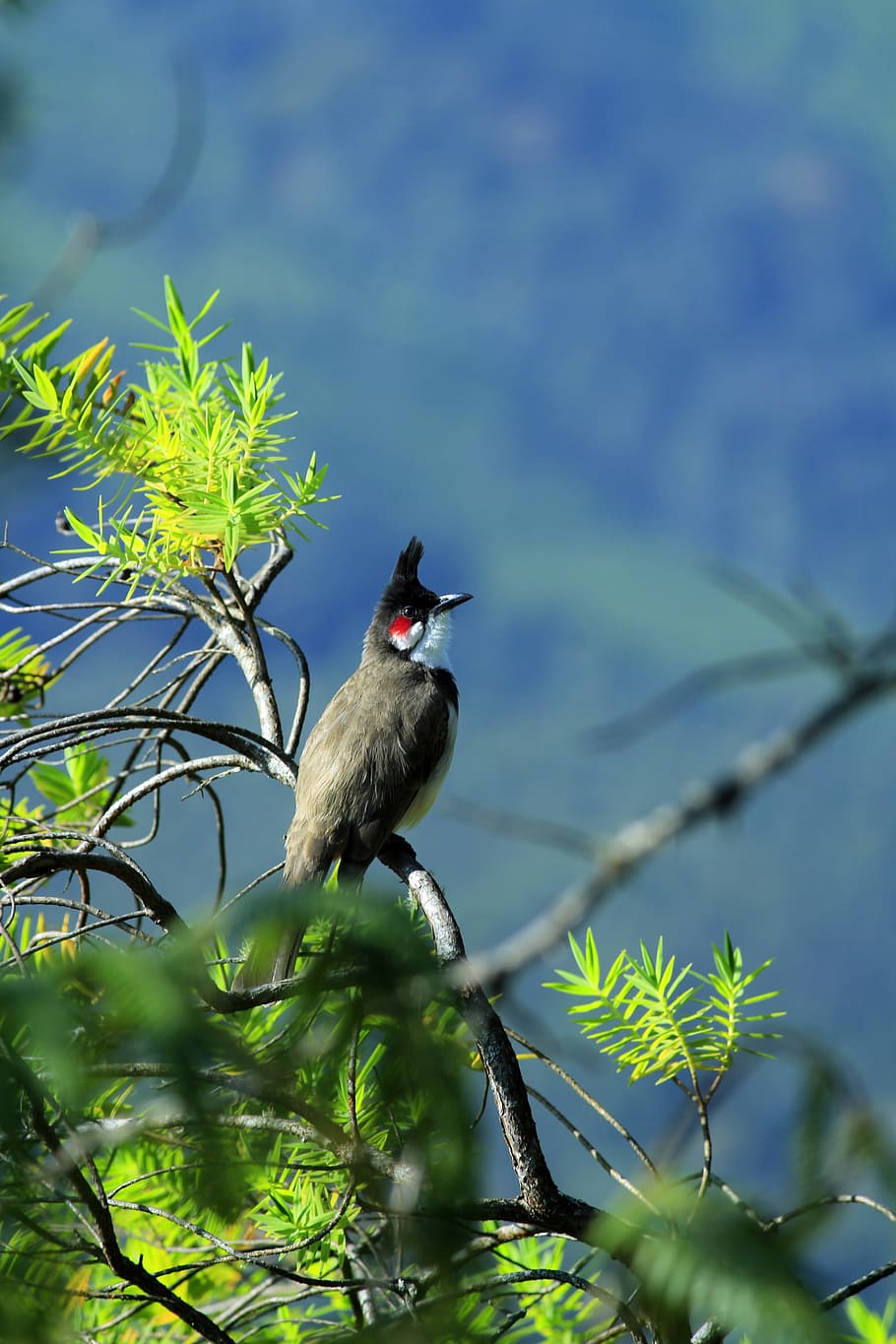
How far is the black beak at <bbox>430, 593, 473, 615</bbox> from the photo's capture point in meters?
1.92

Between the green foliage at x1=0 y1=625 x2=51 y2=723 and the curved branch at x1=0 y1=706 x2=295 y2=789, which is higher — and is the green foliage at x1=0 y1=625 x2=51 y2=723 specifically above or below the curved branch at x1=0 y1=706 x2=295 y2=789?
above

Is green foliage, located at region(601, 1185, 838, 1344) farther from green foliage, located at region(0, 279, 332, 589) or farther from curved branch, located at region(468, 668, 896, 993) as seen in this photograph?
green foliage, located at region(0, 279, 332, 589)

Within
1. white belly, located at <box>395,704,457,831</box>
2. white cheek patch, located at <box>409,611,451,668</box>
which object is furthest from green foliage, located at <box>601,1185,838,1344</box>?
white cheek patch, located at <box>409,611,451,668</box>

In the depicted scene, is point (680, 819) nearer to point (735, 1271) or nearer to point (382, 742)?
point (735, 1271)

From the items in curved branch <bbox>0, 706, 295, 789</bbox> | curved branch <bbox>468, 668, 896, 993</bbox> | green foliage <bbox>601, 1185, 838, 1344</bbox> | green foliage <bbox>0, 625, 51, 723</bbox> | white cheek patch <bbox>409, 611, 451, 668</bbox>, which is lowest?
green foliage <bbox>601, 1185, 838, 1344</bbox>

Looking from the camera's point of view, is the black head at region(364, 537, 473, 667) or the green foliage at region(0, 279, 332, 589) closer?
the green foliage at region(0, 279, 332, 589)

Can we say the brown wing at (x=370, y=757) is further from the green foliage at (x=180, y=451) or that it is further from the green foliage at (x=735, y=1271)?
the green foliage at (x=735, y=1271)

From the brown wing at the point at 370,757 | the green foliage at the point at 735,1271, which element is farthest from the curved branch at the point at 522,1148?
the brown wing at the point at 370,757

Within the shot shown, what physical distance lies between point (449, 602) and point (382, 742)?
0.34m

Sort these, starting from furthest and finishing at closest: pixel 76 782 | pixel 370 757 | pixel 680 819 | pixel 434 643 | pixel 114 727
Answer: pixel 434 643, pixel 370 757, pixel 76 782, pixel 114 727, pixel 680 819

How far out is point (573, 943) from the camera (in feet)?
2.78

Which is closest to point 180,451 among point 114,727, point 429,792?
point 114,727

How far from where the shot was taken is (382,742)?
1.68 m

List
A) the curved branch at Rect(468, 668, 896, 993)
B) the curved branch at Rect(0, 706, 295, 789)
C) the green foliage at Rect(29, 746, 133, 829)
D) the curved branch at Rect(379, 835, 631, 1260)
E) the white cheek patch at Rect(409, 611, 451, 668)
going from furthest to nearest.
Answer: the white cheek patch at Rect(409, 611, 451, 668), the green foliage at Rect(29, 746, 133, 829), the curved branch at Rect(0, 706, 295, 789), the curved branch at Rect(379, 835, 631, 1260), the curved branch at Rect(468, 668, 896, 993)
